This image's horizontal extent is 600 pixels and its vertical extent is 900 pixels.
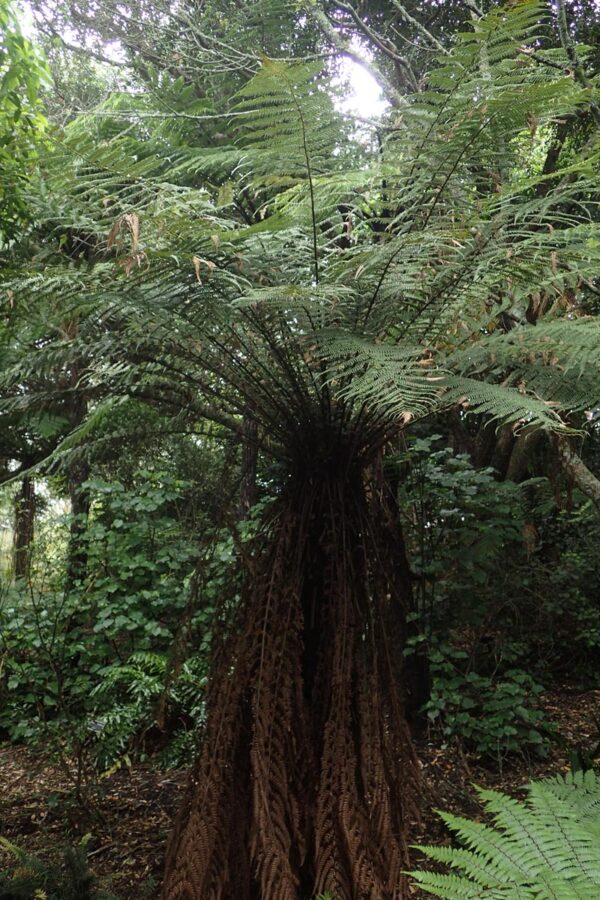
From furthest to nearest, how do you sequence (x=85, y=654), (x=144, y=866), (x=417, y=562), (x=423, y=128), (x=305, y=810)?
(x=85, y=654) → (x=417, y=562) → (x=144, y=866) → (x=305, y=810) → (x=423, y=128)

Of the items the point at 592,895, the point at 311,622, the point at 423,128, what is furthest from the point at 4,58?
the point at 592,895

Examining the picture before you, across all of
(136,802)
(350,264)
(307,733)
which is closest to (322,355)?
(350,264)

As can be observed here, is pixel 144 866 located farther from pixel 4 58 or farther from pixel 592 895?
pixel 4 58

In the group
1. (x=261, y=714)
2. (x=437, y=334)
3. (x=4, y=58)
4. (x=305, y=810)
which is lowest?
(x=305, y=810)

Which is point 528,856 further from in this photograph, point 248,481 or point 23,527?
point 23,527

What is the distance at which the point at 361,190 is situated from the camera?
1.88m

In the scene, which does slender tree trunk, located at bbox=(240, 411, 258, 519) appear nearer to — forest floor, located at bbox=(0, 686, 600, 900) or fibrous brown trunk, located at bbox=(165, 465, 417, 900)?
forest floor, located at bbox=(0, 686, 600, 900)

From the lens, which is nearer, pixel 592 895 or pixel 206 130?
pixel 592 895

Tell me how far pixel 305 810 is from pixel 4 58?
2.06 m

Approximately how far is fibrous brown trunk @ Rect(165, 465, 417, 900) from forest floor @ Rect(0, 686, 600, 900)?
44 cm

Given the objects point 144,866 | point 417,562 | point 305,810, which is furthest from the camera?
point 417,562

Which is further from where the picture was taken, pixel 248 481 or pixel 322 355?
pixel 248 481

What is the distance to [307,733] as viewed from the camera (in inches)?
67.6

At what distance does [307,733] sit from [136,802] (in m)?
1.49
